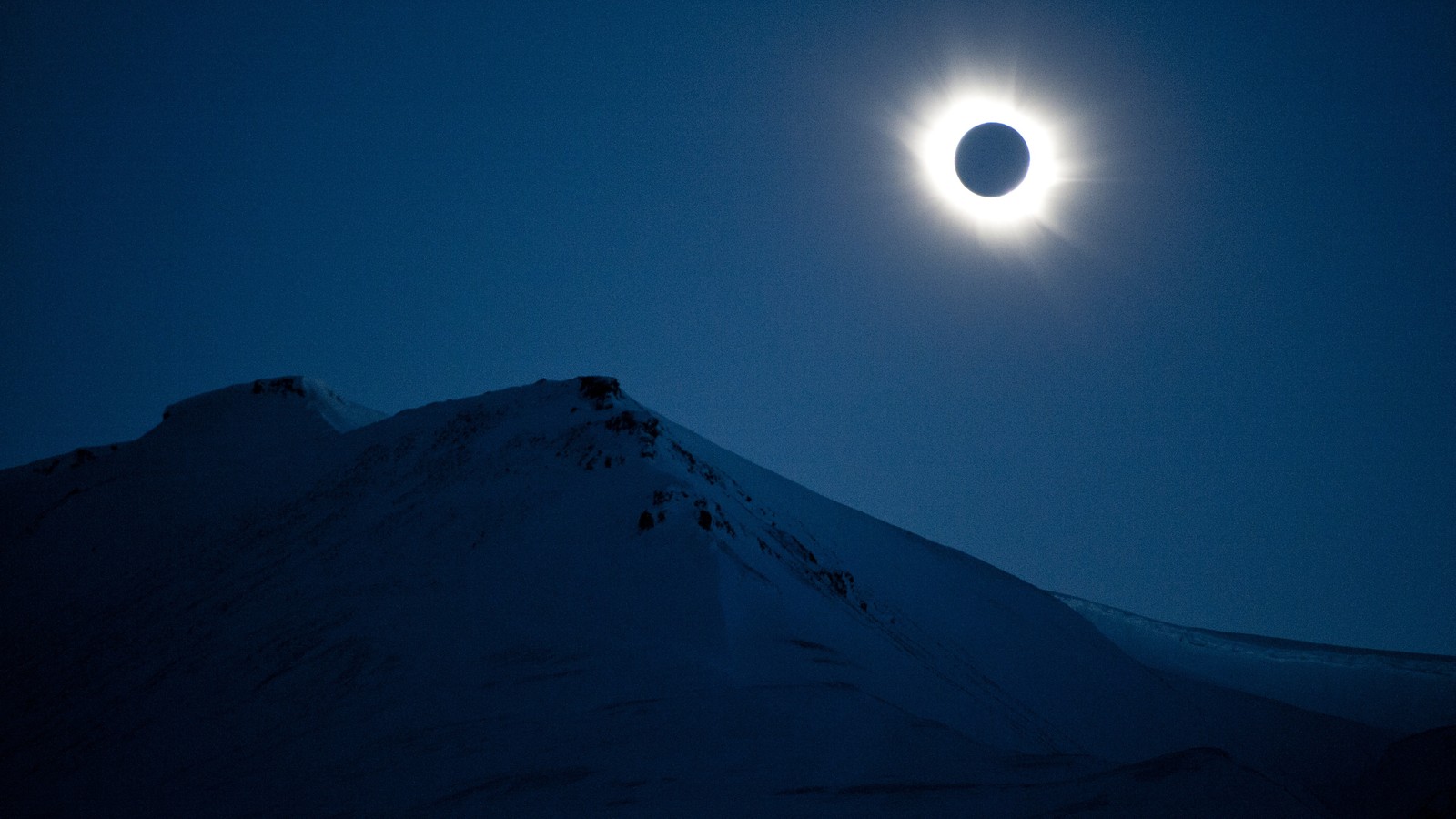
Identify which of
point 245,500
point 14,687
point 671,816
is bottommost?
point 14,687

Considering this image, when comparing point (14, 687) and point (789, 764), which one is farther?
point (14, 687)

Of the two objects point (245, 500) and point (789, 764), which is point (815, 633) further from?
point (245, 500)

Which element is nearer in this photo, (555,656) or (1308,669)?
(555,656)

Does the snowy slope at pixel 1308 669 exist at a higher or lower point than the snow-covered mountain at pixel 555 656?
lower

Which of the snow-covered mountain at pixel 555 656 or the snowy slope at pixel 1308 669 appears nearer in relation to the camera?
the snow-covered mountain at pixel 555 656

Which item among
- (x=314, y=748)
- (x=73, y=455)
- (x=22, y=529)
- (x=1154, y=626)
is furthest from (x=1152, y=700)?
(x=73, y=455)
